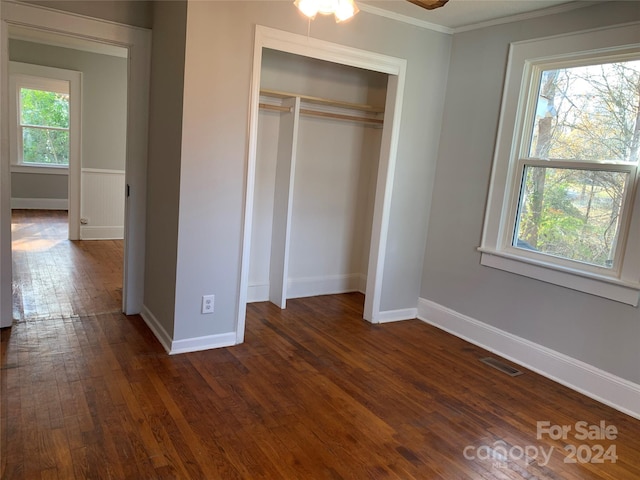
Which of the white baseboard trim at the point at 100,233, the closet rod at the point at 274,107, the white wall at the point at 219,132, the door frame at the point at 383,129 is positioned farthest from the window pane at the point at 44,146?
the white wall at the point at 219,132

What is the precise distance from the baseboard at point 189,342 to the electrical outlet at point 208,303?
192 millimetres

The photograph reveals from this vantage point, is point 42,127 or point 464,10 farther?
point 42,127

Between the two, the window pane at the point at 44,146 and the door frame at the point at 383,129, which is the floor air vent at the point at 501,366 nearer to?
the door frame at the point at 383,129

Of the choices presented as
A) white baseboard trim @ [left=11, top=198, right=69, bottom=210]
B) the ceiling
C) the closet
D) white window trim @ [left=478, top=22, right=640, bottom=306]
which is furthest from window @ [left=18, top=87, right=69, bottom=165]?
white window trim @ [left=478, top=22, right=640, bottom=306]

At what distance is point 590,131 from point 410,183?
54.1 inches

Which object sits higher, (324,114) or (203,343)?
(324,114)

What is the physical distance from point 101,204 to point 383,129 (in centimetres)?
444

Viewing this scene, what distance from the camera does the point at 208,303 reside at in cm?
313

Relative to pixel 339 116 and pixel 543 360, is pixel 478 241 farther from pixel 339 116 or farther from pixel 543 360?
pixel 339 116

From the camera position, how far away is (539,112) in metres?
3.26

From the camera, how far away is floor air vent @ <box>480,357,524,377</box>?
320 centimetres

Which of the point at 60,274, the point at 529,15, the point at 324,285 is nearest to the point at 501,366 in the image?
the point at 324,285

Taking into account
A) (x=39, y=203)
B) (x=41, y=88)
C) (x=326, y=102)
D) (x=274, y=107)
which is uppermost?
(x=41, y=88)

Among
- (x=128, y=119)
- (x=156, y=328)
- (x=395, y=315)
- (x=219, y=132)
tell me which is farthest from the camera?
(x=395, y=315)
